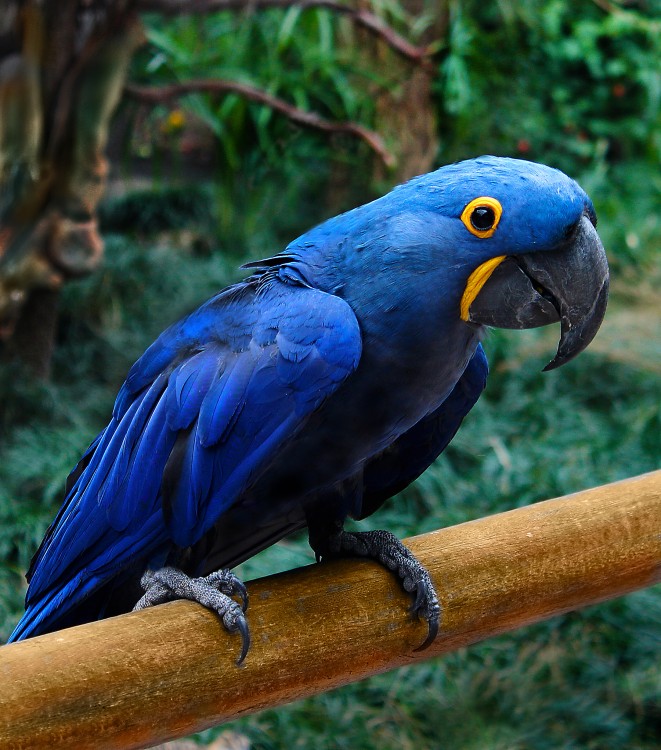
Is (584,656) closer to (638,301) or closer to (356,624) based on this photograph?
(356,624)

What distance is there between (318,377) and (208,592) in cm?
28

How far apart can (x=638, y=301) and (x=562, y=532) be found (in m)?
2.80

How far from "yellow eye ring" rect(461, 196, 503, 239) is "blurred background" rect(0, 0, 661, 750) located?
4.05 ft

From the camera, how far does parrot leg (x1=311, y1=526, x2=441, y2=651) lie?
1.20 metres

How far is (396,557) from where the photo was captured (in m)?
1.25

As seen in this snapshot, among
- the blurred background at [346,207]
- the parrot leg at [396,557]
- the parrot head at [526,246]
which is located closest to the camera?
the parrot head at [526,246]

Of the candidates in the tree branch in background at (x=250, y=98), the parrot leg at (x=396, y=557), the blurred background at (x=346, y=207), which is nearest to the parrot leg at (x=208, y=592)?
the parrot leg at (x=396, y=557)

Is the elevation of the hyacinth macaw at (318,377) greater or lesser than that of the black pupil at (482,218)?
lesser

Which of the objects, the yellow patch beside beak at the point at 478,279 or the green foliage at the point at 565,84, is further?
the green foliage at the point at 565,84

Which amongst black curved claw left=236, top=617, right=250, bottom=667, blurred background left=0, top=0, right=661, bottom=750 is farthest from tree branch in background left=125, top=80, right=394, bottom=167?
black curved claw left=236, top=617, right=250, bottom=667

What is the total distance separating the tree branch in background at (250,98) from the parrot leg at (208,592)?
179 cm

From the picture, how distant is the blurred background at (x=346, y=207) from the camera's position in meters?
2.17

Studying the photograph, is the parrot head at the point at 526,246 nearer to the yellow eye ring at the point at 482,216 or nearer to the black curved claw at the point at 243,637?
the yellow eye ring at the point at 482,216

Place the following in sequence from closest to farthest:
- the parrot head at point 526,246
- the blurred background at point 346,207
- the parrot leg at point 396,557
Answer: the parrot head at point 526,246 → the parrot leg at point 396,557 → the blurred background at point 346,207
